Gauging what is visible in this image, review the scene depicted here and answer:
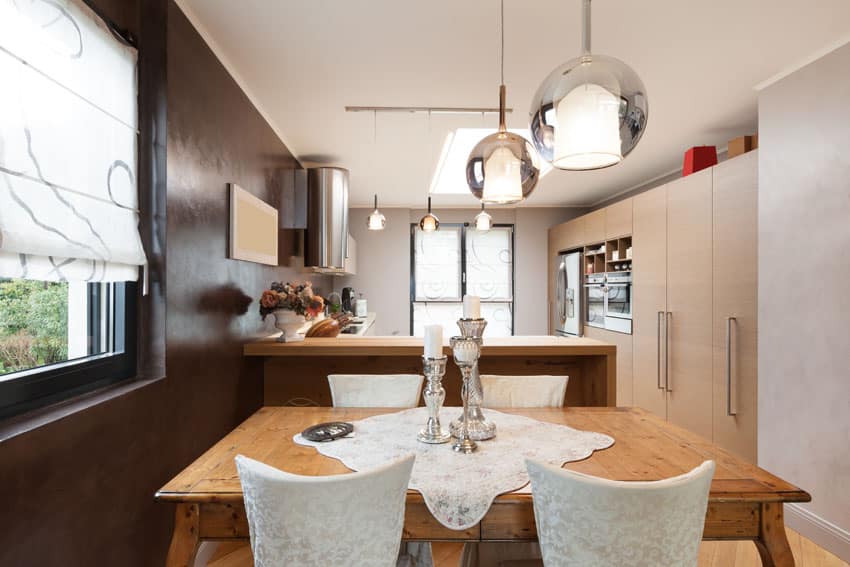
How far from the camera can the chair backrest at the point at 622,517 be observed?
994 millimetres

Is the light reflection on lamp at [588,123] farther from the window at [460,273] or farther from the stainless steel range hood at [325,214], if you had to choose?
the window at [460,273]

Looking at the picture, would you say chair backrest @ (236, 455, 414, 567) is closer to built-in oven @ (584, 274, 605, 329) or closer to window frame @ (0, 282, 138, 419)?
window frame @ (0, 282, 138, 419)

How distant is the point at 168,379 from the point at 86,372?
1.17ft

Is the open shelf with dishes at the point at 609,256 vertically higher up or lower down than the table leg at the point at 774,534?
higher up

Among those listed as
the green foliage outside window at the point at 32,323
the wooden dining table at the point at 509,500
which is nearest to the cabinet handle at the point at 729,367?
the wooden dining table at the point at 509,500

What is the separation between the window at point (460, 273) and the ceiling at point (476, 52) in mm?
3200

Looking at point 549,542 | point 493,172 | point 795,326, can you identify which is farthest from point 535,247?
point 549,542

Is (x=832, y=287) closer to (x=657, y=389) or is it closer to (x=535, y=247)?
→ (x=657, y=389)

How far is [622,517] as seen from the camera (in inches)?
39.5

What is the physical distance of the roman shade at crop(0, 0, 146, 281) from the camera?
1172mm

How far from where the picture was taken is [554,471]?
1032 millimetres

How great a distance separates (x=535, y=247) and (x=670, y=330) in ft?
9.76

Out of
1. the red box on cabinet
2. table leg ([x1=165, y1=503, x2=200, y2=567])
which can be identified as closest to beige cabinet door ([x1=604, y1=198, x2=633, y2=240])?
the red box on cabinet

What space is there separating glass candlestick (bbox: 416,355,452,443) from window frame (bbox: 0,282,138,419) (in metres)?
1.08
